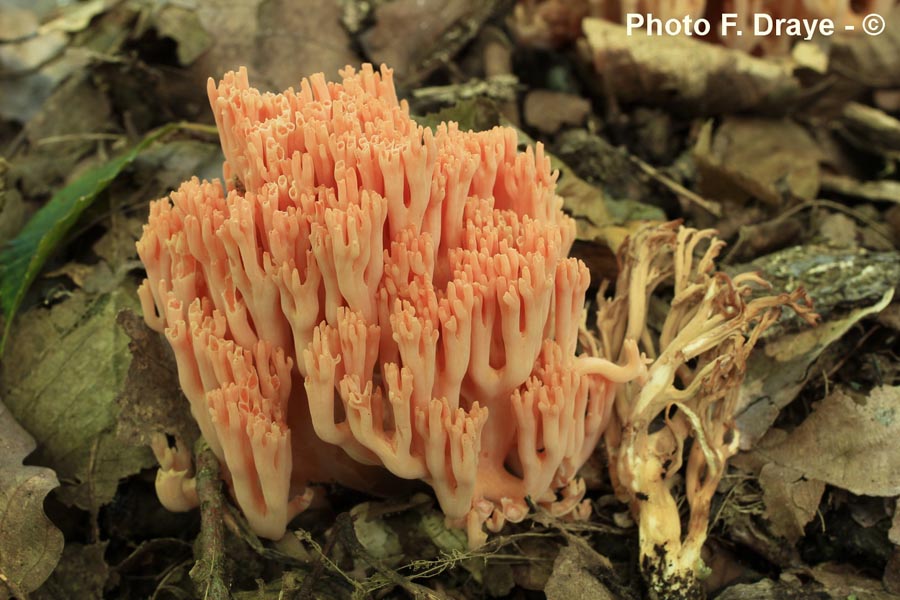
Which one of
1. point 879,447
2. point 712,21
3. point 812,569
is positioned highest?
point 712,21

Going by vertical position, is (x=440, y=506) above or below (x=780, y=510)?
above

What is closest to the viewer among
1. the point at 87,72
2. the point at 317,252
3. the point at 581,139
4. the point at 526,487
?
the point at 317,252

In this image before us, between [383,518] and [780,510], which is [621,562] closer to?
[780,510]

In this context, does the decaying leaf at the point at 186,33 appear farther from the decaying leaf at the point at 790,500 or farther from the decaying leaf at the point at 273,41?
the decaying leaf at the point at 790,500

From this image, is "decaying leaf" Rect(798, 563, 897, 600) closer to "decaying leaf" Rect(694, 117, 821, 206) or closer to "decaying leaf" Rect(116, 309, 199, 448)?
"decaying leaf" Rect(694, 117, 821, 206)

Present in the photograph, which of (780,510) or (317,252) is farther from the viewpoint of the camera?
(780,510)

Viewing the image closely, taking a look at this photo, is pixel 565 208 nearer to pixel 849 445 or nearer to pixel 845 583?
pixel 849 445

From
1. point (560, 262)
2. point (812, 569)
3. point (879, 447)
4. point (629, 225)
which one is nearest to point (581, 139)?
point (629, 225)
